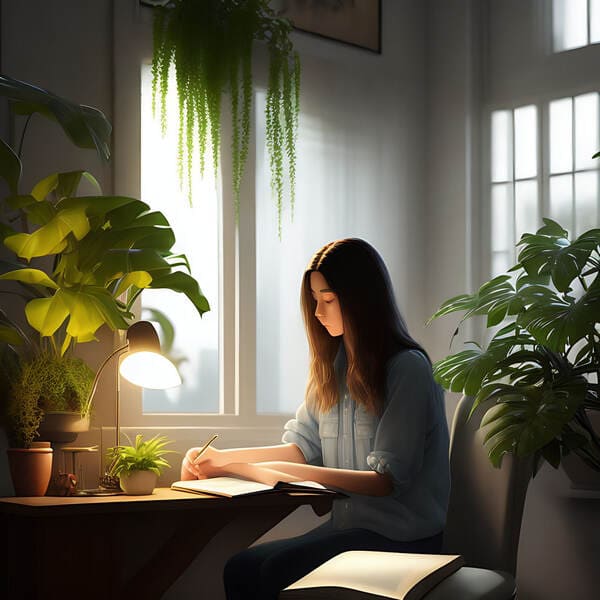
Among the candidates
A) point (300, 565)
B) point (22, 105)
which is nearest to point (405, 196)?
point (22, 105)

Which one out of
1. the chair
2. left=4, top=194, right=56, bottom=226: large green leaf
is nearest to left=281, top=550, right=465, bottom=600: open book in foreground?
the chair

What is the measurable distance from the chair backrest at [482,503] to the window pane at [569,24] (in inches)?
68.6

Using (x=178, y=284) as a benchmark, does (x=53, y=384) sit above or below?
below

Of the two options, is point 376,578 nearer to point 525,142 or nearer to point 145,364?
point 145,364

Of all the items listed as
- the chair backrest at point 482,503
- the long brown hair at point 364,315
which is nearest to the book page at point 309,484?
the long brown hair at point 364,315

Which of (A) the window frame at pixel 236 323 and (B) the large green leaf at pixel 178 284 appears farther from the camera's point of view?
(A) the window frame at pixel 236 323

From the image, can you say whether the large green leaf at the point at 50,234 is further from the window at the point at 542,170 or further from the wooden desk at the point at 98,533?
the window at the point at 542,170

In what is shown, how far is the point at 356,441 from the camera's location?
2.64 metres

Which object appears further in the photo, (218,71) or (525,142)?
(525,142)

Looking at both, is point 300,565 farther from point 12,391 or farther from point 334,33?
point 334,33

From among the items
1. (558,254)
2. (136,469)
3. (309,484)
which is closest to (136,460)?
(136,469)

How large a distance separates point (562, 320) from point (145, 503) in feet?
4.20

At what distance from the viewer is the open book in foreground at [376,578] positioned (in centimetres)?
178

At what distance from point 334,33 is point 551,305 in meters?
1.48
